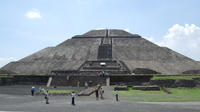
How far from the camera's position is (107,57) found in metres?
52.6

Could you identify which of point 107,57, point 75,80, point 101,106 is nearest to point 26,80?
point 75,80

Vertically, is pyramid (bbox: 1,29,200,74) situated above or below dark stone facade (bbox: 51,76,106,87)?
above

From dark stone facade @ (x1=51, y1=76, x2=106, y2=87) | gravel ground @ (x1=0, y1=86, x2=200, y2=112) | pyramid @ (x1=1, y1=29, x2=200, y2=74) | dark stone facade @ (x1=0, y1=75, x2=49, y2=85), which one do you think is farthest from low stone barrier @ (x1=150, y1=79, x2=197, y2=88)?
dark stone facade @ (x1=0, y1=75, x2=49, y2=85)

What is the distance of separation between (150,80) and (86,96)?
11.7 m

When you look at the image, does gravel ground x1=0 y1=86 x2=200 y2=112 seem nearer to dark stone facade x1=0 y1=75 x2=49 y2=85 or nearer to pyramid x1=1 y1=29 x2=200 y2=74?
dark stone facade x1=0 y1=75 x2=49 y2=85

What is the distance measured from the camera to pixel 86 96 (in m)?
24.1

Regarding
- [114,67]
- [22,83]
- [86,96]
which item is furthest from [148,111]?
[114,67]

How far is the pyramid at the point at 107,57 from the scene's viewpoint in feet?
148

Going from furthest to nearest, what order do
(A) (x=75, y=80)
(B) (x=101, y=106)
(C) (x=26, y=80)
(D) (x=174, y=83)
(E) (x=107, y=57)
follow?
(E) (x=107, y=57) → (C) (x=26, y=80) → (A) (x=75, y=80) → (D) (x=174, y=83) → (B) (x=101, y=106)

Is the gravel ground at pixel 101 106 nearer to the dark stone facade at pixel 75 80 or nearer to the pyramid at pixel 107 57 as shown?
the dark stone facade at pixel 75 80

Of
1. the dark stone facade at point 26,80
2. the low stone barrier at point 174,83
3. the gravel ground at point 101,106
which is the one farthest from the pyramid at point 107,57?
the gravel ground at point 101,106

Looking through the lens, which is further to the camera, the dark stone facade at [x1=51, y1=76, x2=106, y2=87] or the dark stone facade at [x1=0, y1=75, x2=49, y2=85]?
the dark stone facade at [x1=0, y1=75, x2=49, y2=85]

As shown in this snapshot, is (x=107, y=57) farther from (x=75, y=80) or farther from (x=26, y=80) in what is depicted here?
(x=26, y=80)

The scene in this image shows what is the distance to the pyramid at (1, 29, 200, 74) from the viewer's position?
4525 centimetres
